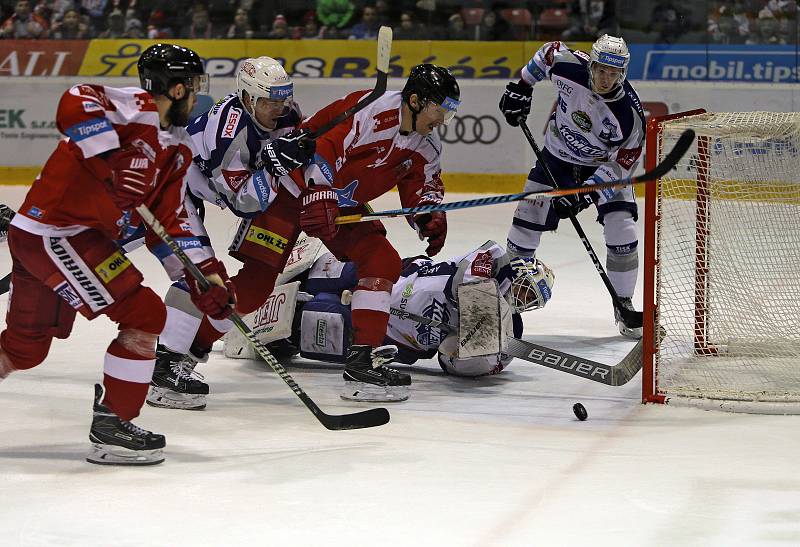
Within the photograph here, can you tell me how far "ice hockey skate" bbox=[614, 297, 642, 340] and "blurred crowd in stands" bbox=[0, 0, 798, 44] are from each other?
3.70 meters

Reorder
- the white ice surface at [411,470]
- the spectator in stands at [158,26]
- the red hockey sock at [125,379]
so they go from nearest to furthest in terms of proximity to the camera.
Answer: the white ice surface at [411,470], the red hockey sock at [125,379], the spectator in stands at [158,26]

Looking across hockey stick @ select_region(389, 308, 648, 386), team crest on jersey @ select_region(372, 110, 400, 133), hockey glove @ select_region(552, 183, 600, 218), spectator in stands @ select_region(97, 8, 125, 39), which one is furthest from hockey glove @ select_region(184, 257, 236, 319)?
spectator in stands @ select_region(97, 8, 125, 39)

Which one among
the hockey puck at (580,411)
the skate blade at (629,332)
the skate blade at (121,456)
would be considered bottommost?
the skate blade at (629,332)

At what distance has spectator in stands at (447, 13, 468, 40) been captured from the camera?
8.68 metres

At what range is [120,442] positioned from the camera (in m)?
3.09

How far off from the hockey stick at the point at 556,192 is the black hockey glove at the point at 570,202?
0.85 m

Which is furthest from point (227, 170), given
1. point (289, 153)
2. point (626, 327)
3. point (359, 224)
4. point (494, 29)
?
point (494, 29)

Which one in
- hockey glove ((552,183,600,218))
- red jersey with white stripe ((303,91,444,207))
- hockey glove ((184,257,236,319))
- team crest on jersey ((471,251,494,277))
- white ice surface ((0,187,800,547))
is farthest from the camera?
hockey glove ((552,183,600,218))

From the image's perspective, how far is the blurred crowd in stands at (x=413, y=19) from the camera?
8305 mm

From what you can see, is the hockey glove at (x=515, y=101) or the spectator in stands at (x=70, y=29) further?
the spectator in stands at (x=70, y=29)

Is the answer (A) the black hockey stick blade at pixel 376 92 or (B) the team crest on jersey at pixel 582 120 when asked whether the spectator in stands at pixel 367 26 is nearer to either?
(B) the team crest on jersey at pixel 582 120

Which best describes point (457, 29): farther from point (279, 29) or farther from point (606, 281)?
point (606, 281)

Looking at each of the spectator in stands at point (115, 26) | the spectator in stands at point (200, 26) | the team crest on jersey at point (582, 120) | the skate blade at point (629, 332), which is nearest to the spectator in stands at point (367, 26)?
the spectator in stands at point (200, 26)

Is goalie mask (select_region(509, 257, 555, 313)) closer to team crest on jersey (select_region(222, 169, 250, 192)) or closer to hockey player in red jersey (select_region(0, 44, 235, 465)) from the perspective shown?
team crest on jersey (select_region(222, 169, 250, 192))
